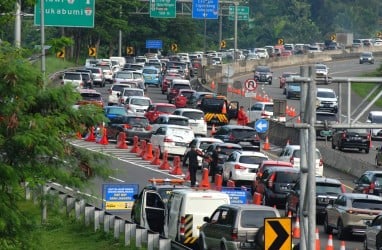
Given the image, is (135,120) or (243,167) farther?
(135,120)

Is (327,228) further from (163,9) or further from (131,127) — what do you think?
(163,9)

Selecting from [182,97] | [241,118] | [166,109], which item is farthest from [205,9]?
[166,109]

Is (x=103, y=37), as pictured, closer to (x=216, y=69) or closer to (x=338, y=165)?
(x=216, y=69)

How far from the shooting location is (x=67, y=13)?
198 feet

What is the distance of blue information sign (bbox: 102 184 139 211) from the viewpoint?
39.3 m

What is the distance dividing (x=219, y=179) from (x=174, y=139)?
377 inches

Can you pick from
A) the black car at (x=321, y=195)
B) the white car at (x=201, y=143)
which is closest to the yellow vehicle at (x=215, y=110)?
the white car at (x=201, y=143)

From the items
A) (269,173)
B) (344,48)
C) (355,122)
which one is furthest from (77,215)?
(344,48)

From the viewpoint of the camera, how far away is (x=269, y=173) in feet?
145

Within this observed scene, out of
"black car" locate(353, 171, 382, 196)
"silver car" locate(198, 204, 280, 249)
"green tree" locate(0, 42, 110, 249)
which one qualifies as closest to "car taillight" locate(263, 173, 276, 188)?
"black car" locate(353, 171, 382, 196)

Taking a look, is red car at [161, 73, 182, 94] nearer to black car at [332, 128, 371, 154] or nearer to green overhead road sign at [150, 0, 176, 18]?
green overhead road sign at [150, 0, 176, 18]

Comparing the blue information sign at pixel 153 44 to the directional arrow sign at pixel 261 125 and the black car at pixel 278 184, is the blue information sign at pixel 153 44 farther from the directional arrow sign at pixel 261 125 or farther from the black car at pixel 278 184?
the black car at pixel 278 184

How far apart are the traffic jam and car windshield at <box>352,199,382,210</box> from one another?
0.03 m

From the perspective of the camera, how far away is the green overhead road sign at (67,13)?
194ft
